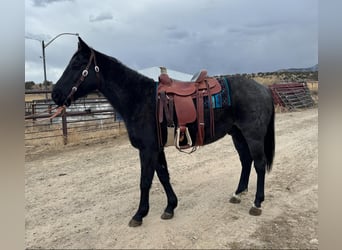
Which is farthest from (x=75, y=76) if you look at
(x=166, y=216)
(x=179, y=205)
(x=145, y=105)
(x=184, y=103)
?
(x=179, y=205)

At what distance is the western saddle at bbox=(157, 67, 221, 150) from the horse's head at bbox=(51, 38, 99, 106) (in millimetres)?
618

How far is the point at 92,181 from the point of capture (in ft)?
11.8

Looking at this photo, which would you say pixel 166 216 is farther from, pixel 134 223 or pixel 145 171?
pixel 145 171

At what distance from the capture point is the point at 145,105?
2.42m

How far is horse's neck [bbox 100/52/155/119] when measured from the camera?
A: 7.93ft

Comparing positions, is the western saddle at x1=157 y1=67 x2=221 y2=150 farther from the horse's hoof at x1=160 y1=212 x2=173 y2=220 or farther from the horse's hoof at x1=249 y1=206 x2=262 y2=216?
the horse's hoof at x1=249 y1=206 x2=262 y2=216

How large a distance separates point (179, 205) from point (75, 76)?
1561 mm

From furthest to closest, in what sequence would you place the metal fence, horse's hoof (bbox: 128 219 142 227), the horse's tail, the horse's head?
the metal fence
the horse's tail
horse's hoof (bbox: 128 219 142 227)
the horse's head

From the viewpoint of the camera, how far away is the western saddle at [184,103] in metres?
2.39

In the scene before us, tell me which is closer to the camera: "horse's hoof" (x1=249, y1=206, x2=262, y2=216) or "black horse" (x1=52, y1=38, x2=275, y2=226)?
"black horse" (x1=52, y1=38, x2=275, y2=226)

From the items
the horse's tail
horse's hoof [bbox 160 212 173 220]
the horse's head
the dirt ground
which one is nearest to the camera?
the dirt ground

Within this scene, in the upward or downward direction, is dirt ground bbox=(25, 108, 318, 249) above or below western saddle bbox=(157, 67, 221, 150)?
below

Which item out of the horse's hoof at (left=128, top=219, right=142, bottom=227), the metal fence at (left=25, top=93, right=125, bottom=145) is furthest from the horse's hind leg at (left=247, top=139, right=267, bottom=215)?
the metal fence at (left=25, top=93, right=125, bottom=145)

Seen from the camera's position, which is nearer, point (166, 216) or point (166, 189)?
point (166, 216)
